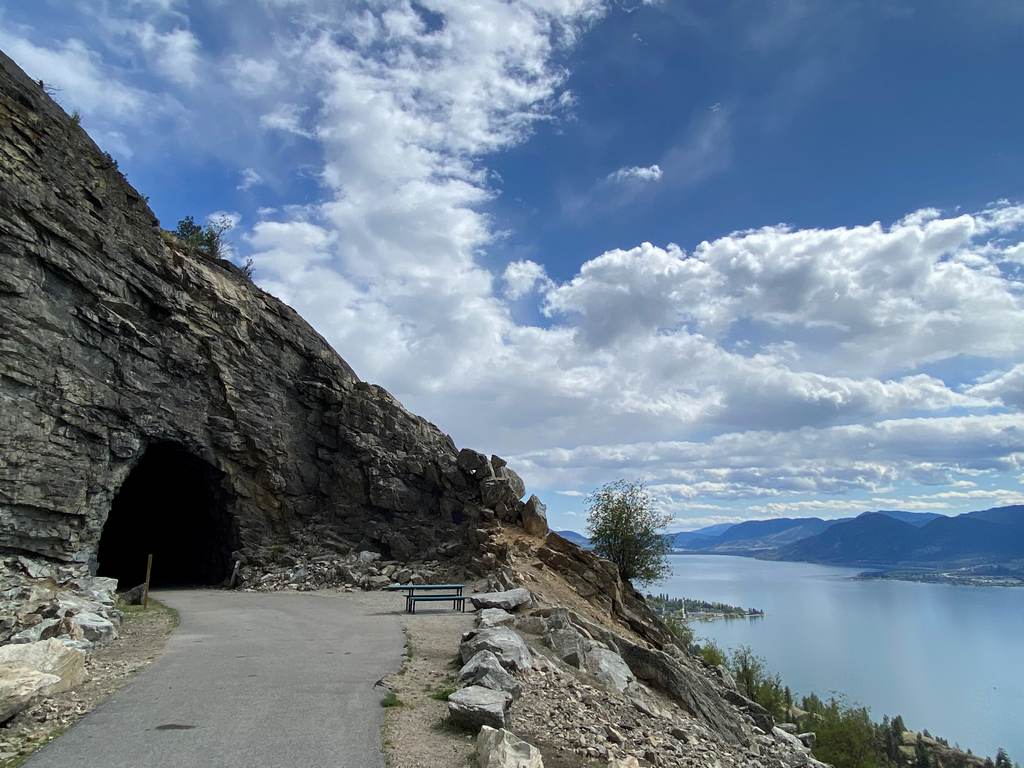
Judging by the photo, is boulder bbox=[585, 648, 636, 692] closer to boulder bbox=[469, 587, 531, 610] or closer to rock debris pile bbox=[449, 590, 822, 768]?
rock debris pile bbox=[449, 590, 822, 768]

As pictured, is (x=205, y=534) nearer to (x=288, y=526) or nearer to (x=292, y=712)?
(x=288, y=526)

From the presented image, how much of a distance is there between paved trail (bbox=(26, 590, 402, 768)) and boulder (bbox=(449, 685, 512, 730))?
101 centimetres

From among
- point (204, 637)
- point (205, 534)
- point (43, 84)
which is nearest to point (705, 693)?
point (204, 637)

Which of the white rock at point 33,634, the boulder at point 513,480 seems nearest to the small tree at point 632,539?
the boulder at point 513,480

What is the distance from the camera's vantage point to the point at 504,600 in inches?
709

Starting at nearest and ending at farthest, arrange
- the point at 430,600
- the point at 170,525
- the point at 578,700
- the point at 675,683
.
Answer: the point at 578,700 → the point at 675,683 → the point at 430,600 → the point at 170,525

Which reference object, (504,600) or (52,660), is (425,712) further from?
(504,600)

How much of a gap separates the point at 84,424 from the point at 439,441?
1560cm

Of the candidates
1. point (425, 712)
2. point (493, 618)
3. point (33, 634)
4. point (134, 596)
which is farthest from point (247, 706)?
point (134, 596)

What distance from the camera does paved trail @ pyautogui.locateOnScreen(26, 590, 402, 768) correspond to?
22.3 ft

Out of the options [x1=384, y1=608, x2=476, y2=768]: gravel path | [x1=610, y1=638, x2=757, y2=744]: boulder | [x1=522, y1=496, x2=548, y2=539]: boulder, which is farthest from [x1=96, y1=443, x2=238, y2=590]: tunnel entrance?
[x1=610, y1=638, x2=757, y2=744]: boulder

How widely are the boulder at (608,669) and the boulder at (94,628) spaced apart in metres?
9.98

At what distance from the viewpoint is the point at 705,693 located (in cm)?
1864

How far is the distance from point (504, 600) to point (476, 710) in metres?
10.1
